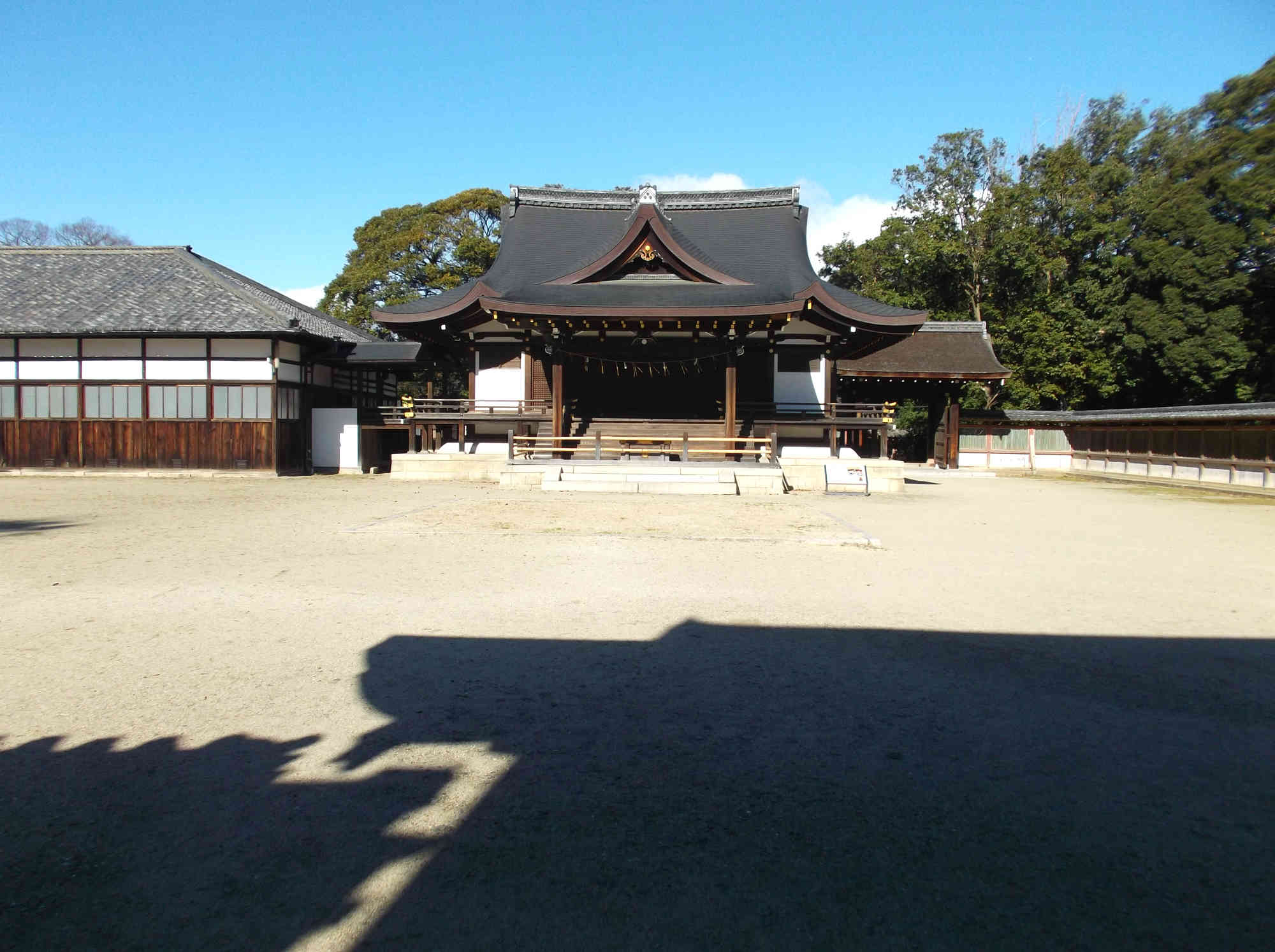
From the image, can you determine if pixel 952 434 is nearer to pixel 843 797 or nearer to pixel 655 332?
pixel 655 332

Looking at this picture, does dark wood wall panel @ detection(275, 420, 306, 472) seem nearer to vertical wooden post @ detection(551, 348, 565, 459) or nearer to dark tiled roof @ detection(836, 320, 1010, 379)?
vertical wooden post @ detection(551, 348, 565, 459)

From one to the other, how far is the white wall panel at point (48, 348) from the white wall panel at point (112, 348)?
1.04 ft

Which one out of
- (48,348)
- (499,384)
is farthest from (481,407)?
(48,348)

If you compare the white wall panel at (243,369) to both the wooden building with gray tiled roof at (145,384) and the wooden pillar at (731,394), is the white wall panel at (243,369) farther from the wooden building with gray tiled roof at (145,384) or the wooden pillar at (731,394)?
the wooden pillar at (731,394)

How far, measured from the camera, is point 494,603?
611 centimetres

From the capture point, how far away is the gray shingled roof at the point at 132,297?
2022cm

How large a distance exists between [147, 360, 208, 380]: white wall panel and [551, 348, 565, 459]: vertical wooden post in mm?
10125

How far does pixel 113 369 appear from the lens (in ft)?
67.5

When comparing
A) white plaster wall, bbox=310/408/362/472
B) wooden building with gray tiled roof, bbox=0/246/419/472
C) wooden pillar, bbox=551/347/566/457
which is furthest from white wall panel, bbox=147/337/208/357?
wooden pillar, bbox=551/347/566/457

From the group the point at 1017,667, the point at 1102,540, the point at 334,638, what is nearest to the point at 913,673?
the point at 1017,667

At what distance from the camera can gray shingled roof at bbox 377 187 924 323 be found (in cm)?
1864

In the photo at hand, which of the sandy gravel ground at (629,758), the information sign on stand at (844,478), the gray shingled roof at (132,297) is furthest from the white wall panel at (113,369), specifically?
the information sign on stand at (844,478)

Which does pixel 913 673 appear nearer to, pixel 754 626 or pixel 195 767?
pixel 754 626

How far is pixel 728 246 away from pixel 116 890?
23.6 m
